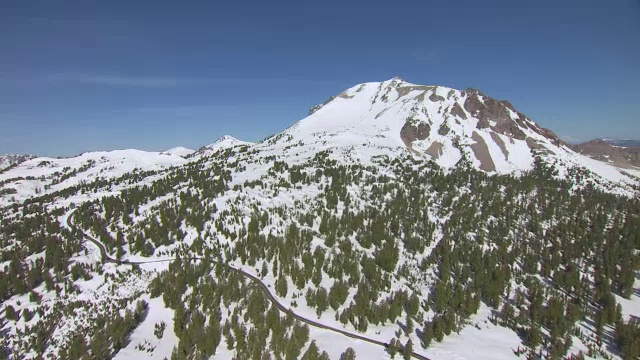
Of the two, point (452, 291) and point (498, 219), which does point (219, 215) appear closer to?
point (452, 291)

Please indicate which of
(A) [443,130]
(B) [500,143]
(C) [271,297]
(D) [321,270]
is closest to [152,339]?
(C) [271,297]

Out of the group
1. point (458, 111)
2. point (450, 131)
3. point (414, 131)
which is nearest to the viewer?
point (414, 131)

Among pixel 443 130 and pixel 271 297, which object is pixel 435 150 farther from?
pixel 271 297

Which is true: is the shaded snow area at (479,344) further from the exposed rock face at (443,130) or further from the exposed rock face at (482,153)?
the exposed rock face at (443,130)

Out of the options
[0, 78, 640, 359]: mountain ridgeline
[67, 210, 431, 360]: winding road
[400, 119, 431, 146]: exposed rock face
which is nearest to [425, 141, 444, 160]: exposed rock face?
[400, 119, 431, 146]: exposed rock face

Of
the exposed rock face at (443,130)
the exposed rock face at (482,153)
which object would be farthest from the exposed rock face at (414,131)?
the exposed rock face at (482,153)

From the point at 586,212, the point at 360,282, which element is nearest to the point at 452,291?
the point at 360,282
